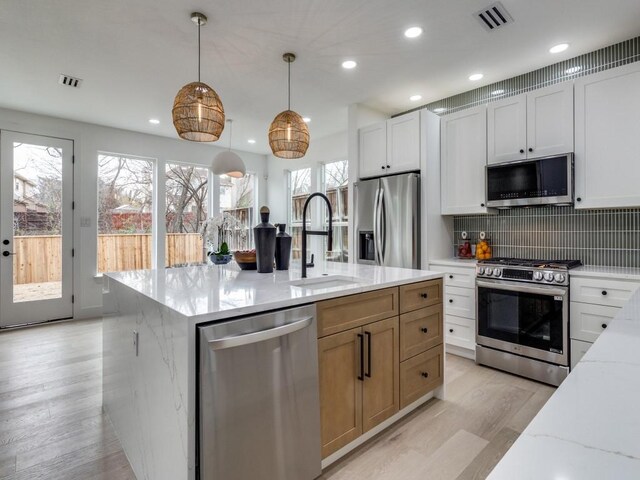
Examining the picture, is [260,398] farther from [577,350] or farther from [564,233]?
[564,233]

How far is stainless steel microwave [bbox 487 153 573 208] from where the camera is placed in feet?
9.16

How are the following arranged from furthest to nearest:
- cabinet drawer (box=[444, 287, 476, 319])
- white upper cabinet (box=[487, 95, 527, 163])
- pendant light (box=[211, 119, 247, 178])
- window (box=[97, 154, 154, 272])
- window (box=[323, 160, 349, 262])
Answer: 1. window (box=[323, 160, 349, 262])
2. window (box=[97, 154, 154, 272])
3. pendant light (box=[211, 119, 247, 178])
4. cabinet drawer (box=[444, 287, 476, 319])
5. white upper cabinet (box=[487, 95, 527, 163])

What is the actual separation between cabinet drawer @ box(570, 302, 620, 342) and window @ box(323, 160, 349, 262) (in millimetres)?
3046

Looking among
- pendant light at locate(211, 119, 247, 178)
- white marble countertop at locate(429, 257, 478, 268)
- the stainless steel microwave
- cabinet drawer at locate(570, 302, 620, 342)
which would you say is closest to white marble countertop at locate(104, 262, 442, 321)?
white marble countertop at locate(429, 257, 478, 268)

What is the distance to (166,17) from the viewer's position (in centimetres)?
243

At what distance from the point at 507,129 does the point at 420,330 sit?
2.17 meters

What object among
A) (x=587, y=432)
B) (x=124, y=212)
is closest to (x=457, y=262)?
(x=587, y=432)

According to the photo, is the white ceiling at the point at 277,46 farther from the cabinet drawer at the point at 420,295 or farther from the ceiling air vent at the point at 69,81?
the cabinet drawer at the point at 420,295

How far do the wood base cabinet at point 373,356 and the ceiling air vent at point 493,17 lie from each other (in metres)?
1.94

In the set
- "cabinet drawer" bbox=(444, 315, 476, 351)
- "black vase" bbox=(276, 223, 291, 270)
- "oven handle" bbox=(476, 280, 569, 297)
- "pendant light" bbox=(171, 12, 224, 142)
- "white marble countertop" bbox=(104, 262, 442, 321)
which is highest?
"pendant light" bbox=(171, 12, 224, 142)

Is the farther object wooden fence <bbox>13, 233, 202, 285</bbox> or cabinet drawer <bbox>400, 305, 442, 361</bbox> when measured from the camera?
wooden fence <bbox>13, 233, 202, 285</bbox>

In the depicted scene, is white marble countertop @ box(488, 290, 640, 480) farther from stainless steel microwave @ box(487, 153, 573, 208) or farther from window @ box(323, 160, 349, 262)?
window @ box(323, 160, 349, 262)

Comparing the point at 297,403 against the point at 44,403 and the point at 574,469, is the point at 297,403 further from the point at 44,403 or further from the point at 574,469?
the point at 44,403

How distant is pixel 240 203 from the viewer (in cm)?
652
